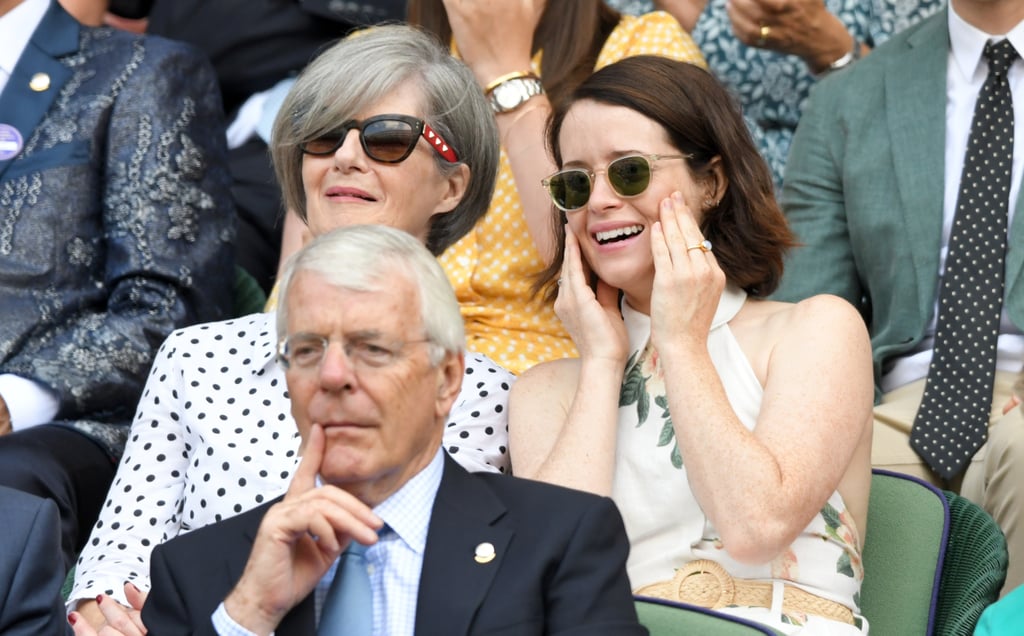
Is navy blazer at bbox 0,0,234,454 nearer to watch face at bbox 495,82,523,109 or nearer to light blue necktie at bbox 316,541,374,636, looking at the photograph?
watch face at bbox 495,82,523,109

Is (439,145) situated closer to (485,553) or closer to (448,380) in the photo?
(448,380)

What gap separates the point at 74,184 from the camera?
4.68 metres

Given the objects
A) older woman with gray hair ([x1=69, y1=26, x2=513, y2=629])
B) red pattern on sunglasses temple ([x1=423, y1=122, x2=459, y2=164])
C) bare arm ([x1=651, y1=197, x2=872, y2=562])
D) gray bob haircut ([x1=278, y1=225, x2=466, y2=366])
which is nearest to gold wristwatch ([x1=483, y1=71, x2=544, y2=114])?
older woman with gray hair ([x1=69, y1=26, x2=513, y2=629])

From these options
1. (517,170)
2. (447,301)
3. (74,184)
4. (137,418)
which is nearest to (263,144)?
(74,184)

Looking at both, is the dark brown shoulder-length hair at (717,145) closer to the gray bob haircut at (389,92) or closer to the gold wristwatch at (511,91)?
the gray bob haircut at (389,92)

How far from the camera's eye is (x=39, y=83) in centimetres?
481

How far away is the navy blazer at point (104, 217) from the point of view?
14.9ft

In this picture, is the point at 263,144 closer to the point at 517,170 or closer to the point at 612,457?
the point at 517,170

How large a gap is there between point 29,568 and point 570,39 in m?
2.36

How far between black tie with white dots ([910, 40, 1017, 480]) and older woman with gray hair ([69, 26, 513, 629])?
1.27m

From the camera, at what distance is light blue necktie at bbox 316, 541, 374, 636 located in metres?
2.71

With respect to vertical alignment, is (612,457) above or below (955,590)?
above

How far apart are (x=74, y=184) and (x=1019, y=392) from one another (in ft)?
9.03

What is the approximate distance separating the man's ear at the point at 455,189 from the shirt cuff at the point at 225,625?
1617 mm
